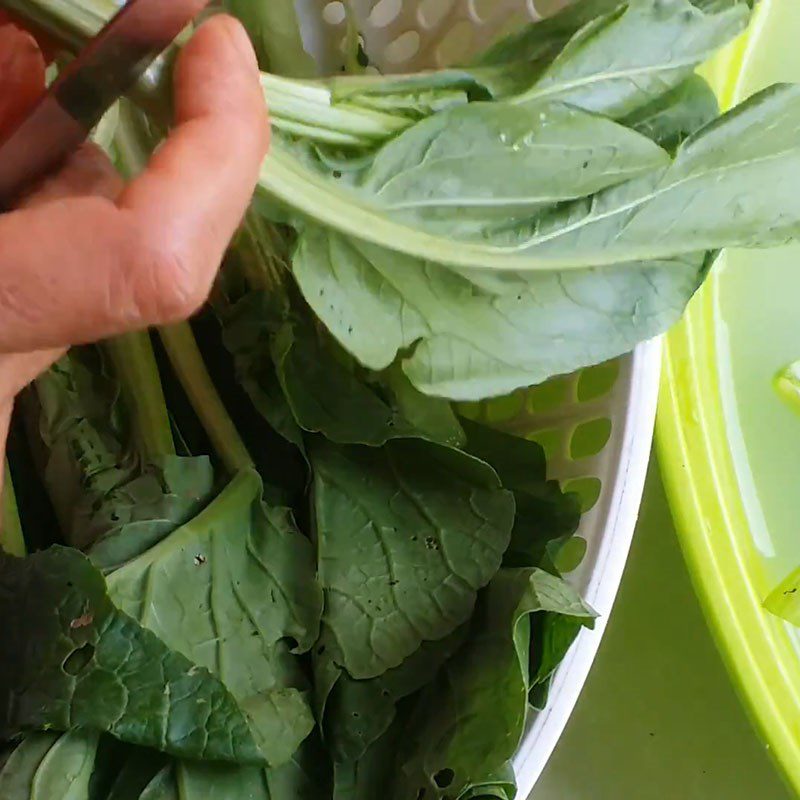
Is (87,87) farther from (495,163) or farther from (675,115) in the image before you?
(675,115)

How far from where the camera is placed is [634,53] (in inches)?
19.0

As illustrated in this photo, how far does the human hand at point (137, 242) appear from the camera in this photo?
237 mm

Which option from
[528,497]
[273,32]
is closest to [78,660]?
[528,497]

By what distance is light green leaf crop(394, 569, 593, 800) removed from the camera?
446 millimetres

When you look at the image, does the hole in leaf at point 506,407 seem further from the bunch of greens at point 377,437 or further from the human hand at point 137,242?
the human hand at point 137,242

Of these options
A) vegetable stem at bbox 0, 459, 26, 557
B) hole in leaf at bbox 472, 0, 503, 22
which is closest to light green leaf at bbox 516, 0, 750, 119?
hole in leaf at bbox 472, 0, 503, 22

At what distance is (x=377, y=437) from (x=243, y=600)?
11 cm

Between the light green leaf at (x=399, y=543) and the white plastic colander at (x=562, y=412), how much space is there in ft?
0.19

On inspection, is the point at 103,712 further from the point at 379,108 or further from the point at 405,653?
the point at 379,108

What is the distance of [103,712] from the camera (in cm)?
44

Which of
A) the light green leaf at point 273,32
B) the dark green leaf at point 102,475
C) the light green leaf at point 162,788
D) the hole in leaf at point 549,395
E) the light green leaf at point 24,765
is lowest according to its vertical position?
the hole in leaf at point 549,395

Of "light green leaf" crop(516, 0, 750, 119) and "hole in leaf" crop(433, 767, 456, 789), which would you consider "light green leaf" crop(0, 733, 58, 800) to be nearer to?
"hole in leaf" crop(433, 767, 456, 789)

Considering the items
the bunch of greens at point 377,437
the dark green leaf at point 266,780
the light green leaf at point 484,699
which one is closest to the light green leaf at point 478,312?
the bunch of greens at point 377,437

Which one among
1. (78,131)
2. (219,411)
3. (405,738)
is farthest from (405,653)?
(78,131)
